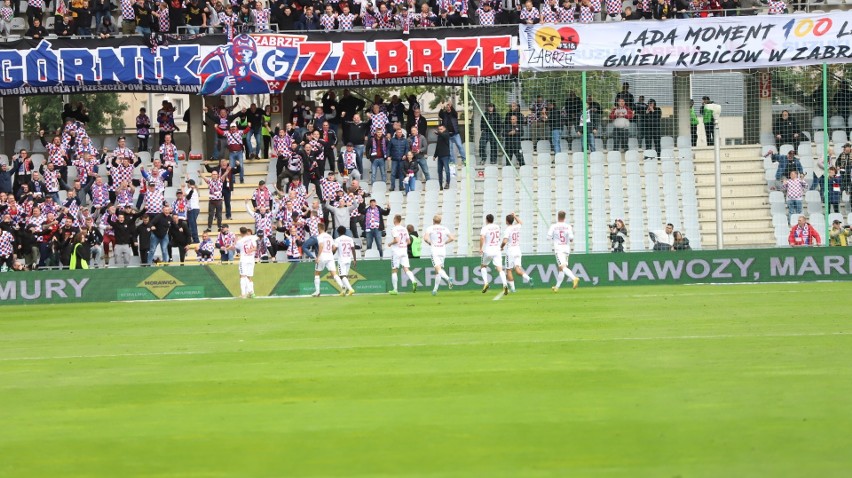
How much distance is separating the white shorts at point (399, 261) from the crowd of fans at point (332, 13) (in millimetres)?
9949

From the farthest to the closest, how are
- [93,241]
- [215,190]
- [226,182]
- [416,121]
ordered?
[416,121] < [226,182] < [215,190] < [93,241]

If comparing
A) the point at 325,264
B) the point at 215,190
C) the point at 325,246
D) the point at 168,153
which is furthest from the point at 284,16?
the point at 325,246

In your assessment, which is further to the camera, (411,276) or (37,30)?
(37,30)

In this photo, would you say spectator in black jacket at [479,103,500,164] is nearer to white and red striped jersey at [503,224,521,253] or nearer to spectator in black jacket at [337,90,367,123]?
white and red striped jersey at [503,224,521,253]

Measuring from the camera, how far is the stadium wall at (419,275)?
99.9 feet

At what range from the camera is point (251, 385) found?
14.4 meters

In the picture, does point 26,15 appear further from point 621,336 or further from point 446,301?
point 621,336

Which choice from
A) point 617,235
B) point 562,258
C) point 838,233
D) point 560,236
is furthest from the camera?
point 617,235

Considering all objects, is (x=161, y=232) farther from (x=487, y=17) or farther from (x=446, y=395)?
(x=446, y=395)

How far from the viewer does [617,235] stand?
3183 cm

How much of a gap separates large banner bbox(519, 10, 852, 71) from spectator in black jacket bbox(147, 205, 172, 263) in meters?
11.7

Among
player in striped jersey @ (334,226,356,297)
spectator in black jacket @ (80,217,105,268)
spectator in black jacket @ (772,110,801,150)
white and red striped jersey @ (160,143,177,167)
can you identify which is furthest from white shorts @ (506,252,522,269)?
white and red striped jersey @ (160,143,177,167)

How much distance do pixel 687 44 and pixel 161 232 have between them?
52.4 ft

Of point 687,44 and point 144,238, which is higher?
point 687,44
